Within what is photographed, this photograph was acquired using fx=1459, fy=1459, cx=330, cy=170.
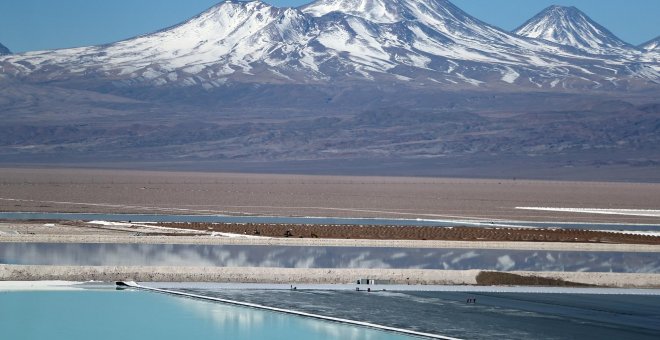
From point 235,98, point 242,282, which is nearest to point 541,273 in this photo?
point 242,282

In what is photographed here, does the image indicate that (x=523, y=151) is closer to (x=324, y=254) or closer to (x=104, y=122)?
(x=104, y=122)

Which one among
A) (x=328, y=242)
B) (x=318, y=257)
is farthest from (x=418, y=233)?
(x=318, y=257)

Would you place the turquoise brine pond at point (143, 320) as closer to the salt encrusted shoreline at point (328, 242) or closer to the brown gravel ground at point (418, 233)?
the salt encrusted shoreline at point (328, 242)

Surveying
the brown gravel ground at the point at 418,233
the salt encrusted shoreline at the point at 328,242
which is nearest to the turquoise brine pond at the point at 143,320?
the salt encrusted shoreline at the point at 328,242

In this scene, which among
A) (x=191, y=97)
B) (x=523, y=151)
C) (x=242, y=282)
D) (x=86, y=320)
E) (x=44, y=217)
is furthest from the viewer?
(x=191, y=97)

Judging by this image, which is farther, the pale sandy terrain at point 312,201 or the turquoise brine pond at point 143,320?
the pale sandy terrain at point 312,201

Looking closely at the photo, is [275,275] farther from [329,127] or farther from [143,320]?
[329,127]

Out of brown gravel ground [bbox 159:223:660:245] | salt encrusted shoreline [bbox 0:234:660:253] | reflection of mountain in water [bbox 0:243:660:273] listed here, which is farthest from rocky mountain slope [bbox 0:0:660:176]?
reflection of mountain in water [bbox 0:243:660:273]

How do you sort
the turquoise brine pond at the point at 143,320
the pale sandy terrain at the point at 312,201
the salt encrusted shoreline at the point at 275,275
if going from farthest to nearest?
the pale sandy terrain at the point at 312,201, the salt encrusted shoreline at the point at 275,275, the turquoise brine pond at the point at 143,320
